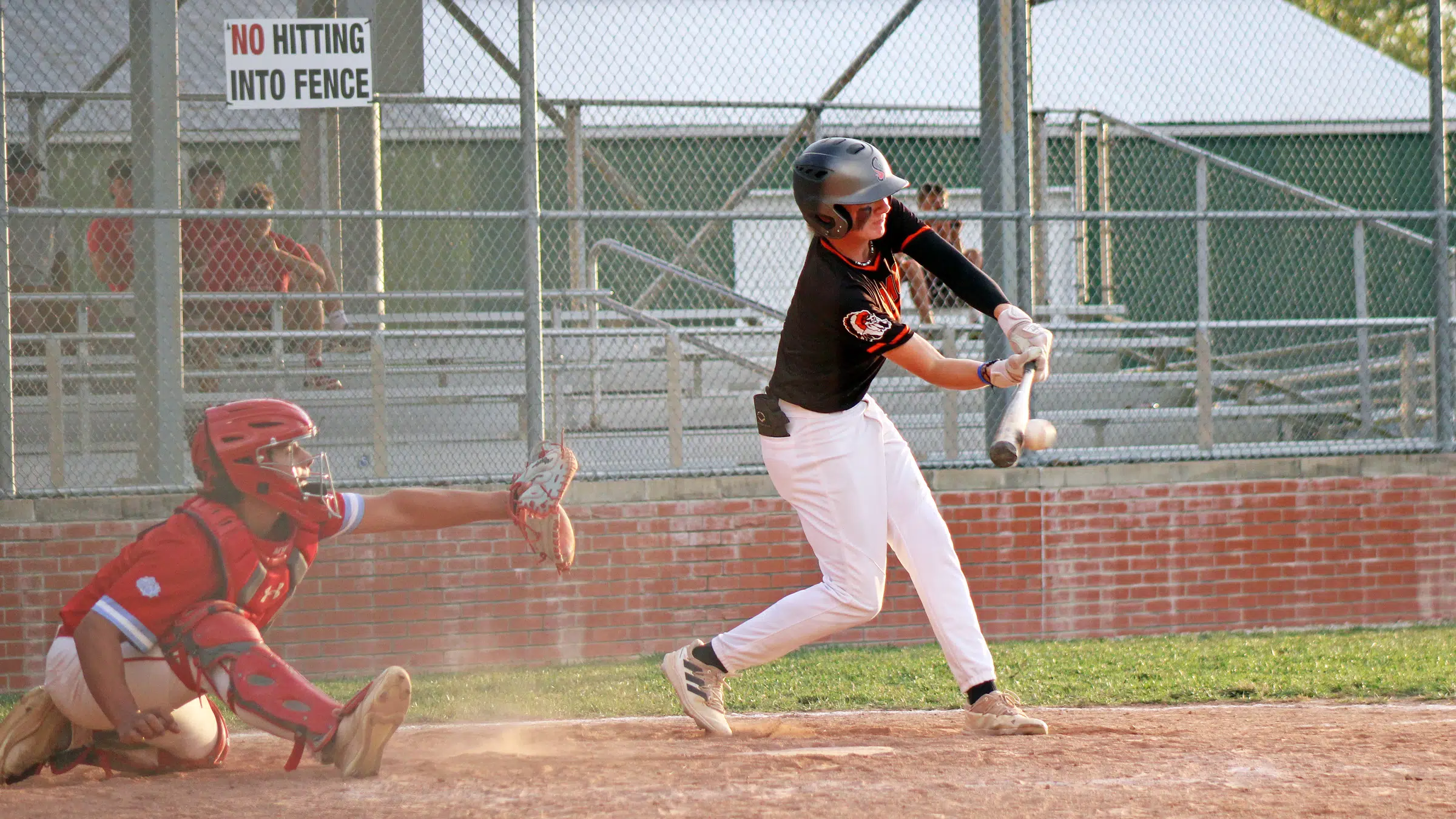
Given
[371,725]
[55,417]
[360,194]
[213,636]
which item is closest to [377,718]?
[371,725]

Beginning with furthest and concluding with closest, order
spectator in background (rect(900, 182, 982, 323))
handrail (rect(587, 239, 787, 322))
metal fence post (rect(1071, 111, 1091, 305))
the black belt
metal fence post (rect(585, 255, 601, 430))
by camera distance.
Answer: metal fence post (rect(1071, 111, 1091, 305)), handrail (rect(587, 239, 787, 322)), spectator in background (rect(900, 182, 982, 323)), metal fence post (rect(585, 255, 601, 430)), the black belt

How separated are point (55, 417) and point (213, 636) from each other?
3455mm

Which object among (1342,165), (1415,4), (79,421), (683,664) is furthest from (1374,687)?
(1415,4)

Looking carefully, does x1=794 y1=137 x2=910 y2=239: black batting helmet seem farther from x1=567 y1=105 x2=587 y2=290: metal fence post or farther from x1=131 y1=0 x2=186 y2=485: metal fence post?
x1=567 y1=105 x2=587 y2=290: metal fence post

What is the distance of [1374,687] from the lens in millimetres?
6008

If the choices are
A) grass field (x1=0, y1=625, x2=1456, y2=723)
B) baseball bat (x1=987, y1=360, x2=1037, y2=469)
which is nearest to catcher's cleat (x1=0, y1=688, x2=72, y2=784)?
grass field (x1=0, y1=625, x2=1456, y2=723)

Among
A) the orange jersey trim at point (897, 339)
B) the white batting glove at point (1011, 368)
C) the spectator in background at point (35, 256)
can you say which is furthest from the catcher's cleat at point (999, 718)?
the spectator in background at point (35, 256)

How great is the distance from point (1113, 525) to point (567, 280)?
14.5 feet

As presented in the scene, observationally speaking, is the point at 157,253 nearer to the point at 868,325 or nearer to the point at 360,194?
the point at 360,194

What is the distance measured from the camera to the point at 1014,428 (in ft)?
15.0

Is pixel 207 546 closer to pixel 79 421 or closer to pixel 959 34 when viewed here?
pixel 79 421

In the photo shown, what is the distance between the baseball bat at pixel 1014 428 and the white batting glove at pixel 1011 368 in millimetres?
30

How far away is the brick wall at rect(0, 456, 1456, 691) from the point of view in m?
7.32

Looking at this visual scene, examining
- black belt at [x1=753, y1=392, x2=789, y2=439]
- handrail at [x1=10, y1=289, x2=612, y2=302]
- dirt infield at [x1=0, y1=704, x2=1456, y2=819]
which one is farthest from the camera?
handrail at [x1=10, y1=289, x2=612, y2=302]
